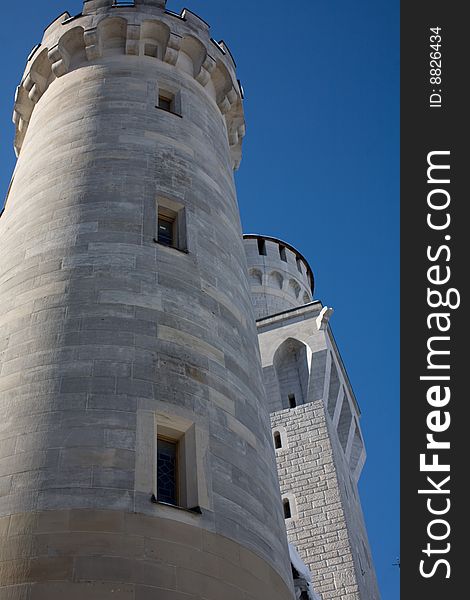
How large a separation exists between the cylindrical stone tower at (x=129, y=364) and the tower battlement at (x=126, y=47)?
0.47 m

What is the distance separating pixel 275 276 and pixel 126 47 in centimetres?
1982

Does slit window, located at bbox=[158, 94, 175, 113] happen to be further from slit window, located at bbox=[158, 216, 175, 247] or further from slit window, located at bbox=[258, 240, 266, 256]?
slit window, located at bbox=[258, 240, 266, 256]

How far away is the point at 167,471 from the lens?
29.2 feet

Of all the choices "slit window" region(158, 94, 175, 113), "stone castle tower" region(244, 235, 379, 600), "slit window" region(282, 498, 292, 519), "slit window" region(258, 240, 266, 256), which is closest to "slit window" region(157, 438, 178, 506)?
"slit window" region(158, 94, 175, 113)

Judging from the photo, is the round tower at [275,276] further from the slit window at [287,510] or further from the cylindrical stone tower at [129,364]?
the cylindrical stone tower at [129,364]

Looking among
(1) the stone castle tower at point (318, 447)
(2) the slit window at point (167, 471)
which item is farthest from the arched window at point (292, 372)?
(2) the slit window at point (167, 471)

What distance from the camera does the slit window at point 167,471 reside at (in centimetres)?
866

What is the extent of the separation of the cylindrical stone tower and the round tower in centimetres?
1839

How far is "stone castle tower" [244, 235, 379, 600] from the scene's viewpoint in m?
21.7

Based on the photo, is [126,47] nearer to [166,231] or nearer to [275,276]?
[166,231]

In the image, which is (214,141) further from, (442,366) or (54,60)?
(442,366)

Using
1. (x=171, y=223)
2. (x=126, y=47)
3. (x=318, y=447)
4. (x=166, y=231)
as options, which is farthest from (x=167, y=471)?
(x=318, y=447)

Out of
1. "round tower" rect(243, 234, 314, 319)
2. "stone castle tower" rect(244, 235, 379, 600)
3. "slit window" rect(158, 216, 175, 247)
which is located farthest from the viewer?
"round tower" rect(243, 234, 314, 319)

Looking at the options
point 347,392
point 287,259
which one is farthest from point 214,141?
point 287,259
